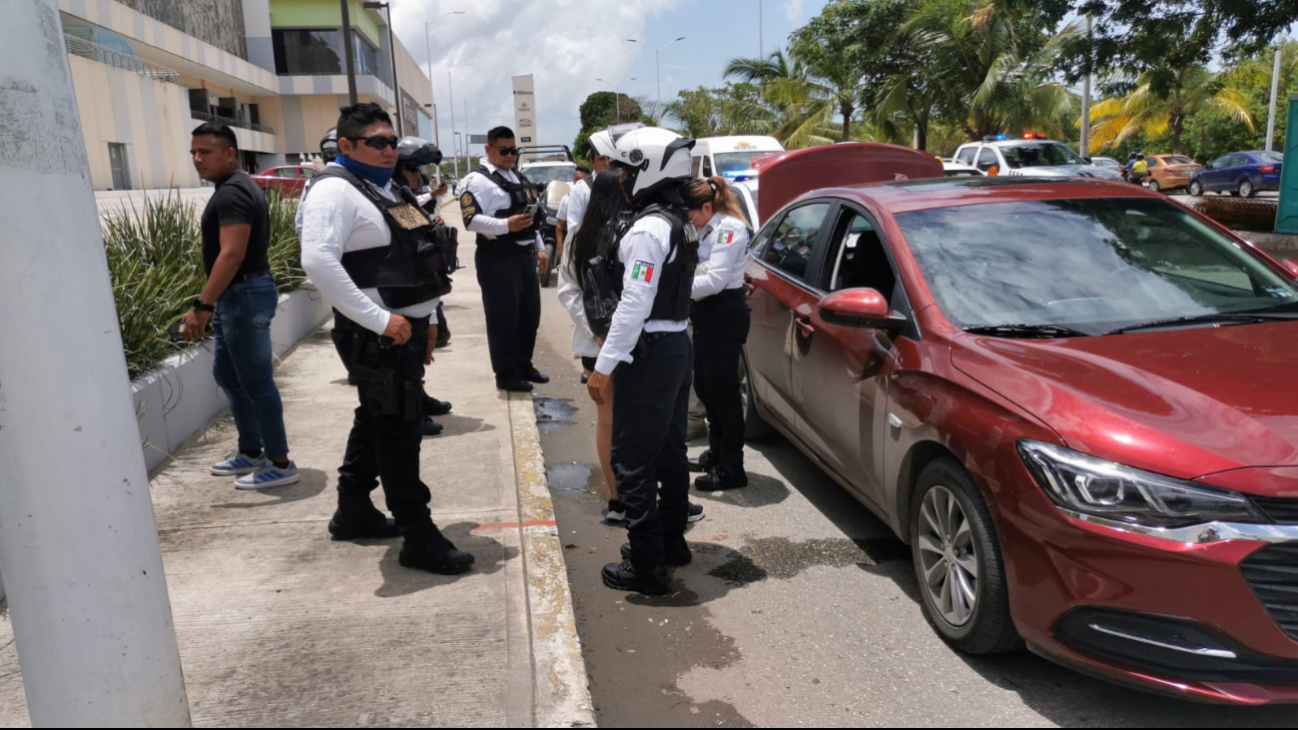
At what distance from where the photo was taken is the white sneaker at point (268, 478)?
4.85 m

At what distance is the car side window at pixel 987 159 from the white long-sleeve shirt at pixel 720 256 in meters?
17.7

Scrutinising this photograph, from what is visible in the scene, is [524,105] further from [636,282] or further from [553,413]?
[636,282]

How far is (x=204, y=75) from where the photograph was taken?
41.6m

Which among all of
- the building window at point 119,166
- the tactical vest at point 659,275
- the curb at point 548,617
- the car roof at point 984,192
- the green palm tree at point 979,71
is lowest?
the curb at point 548,617

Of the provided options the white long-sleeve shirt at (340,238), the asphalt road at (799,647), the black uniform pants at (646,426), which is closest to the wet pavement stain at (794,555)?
the asphalt road at (799,647)

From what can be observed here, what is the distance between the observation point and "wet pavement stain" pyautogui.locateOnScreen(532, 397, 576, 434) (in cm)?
673

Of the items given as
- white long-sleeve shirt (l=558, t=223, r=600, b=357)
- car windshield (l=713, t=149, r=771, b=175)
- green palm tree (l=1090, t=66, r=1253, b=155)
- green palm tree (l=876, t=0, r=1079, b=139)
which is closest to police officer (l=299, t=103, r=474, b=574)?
white long-sleeve shirt (l=558, t=223, r=600, b=357)

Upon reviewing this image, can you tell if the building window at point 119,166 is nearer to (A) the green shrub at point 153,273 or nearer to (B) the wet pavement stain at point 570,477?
(A) the green shrub at point 153,273

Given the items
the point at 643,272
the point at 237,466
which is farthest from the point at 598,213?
the point at 237,466

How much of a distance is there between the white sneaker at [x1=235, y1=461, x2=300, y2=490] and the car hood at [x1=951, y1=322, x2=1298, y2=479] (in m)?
3.35

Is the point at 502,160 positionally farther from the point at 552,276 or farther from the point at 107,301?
the point at 552,276

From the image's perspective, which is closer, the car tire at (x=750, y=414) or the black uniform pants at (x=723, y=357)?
the black uniform pants at (x=723, y=357)

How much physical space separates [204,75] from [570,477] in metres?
Answer: 42.7

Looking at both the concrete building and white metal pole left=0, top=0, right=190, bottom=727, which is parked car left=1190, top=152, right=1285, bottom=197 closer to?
the concrete building
